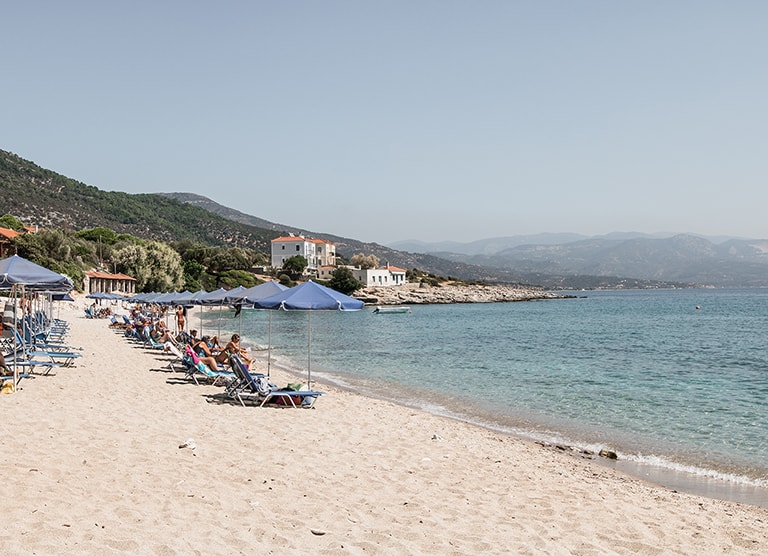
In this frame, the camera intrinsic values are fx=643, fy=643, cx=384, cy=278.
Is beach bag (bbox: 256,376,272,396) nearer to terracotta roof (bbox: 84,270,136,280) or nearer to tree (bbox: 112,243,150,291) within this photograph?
terracotta roof (bbox: 84,270,136,280)

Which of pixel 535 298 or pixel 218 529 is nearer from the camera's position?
pixel 218 529

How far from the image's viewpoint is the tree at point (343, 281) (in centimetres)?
9138

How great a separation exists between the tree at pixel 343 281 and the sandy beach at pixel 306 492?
265 ft

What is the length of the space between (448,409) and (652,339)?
24648mm

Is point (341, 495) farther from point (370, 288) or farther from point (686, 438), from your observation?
point (370, 288)

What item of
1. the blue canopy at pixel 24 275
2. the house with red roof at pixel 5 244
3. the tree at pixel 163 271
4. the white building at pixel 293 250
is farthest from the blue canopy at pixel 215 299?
the white building at pixel 293 250

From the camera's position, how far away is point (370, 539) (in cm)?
503

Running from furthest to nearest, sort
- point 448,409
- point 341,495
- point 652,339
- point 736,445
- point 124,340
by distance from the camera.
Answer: point 652,339, point 124,340, point 448,409, point 736,445, point 341,495

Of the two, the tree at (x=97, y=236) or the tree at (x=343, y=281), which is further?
the tree at (x=343, y=281)

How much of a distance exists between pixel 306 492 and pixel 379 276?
3795 inches

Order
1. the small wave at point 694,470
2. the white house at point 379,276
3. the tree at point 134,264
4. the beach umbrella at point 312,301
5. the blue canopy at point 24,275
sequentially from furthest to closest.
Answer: the white house at point 379,276, the tree at point 134,264, the beach umbrella at point 312,301, the blue canopy at point 24,275, the small wave at point 694,470

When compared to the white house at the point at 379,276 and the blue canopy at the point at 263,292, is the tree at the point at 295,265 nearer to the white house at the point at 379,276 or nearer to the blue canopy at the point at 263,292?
the white house at the point at 379,276

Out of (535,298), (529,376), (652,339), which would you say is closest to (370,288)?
(535,298)

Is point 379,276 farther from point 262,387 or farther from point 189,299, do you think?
point 262,387
